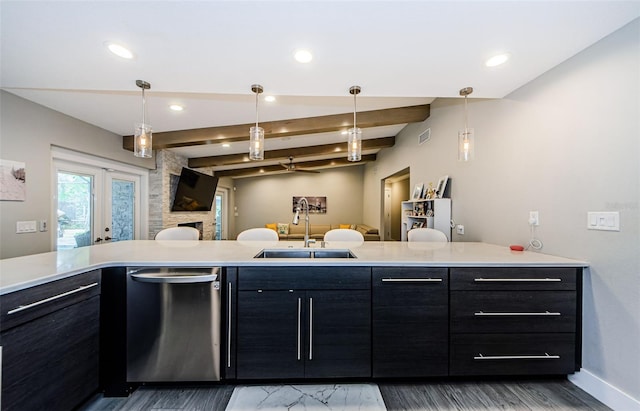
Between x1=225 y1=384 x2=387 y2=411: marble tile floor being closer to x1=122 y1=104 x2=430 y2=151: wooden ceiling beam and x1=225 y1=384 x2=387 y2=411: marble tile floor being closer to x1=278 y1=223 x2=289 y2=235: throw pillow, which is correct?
x1=122 y1=104 x2=430 y2=151: wooden ceiling beam

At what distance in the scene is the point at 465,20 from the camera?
1448mm

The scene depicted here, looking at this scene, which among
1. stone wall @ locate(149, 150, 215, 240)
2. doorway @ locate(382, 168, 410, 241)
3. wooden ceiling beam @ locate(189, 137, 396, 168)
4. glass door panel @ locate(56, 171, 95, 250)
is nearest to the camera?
glass door panel @ locate(56, 171, 95, 250)

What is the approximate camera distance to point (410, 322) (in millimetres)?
1733

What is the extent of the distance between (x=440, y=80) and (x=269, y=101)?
185cm

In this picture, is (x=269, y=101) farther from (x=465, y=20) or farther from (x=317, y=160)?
(x=317, y=160)

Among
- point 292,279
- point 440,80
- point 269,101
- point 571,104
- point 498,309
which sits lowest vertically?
point 498,309

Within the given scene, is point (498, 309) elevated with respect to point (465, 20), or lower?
lower

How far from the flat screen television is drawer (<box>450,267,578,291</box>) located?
16.6 ft

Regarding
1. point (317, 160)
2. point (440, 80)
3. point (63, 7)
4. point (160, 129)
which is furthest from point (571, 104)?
point (317, 160)

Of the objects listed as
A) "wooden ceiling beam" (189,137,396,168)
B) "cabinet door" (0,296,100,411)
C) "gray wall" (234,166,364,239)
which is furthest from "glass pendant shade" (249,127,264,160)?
"gray wall" (234,166,364,239)

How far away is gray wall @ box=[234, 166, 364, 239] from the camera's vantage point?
899cm

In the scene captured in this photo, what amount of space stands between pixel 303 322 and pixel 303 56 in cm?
182

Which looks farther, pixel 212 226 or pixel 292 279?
pixel 212 226

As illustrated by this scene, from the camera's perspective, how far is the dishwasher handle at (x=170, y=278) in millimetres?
1639
